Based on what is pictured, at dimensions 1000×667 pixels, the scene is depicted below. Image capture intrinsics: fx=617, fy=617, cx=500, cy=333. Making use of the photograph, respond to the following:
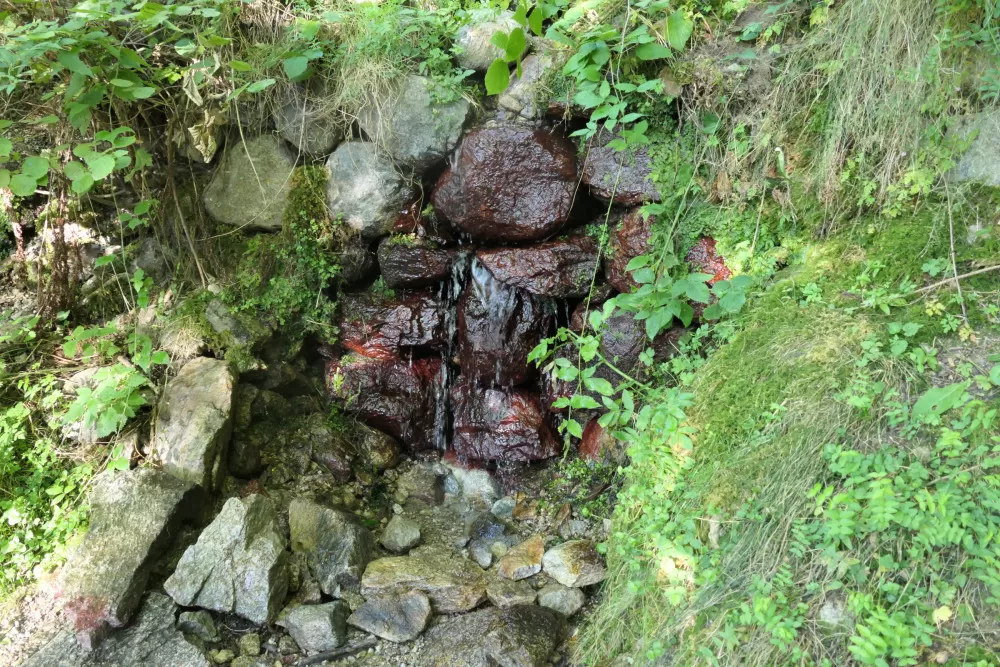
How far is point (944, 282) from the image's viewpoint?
2.38 metres

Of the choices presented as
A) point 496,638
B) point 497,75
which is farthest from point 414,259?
point 496,638

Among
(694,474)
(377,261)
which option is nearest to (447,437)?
(377,261)

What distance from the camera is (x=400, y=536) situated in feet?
12.0

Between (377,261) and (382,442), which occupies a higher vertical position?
(377,261)

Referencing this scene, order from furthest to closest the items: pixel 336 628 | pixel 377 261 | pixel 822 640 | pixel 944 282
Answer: pixel 377 261 → pixel 336 628 → pixel 944 282 → pixel 822 640

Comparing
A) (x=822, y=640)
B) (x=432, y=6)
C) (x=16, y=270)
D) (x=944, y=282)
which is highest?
(x=432, y=6)

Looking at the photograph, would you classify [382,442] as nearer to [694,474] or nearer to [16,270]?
[694,474]

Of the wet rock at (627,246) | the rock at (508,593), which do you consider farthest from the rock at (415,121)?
the rock at (508,593)

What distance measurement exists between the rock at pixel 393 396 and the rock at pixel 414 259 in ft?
2.08

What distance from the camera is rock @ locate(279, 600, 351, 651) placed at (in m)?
3.06

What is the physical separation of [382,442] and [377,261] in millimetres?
1276

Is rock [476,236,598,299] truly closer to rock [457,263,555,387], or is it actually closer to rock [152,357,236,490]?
rock [457,263,555,387]

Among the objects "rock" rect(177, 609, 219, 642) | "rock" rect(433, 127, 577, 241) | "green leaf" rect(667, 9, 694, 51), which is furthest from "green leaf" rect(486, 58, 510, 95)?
"rock" rect(177, 609, 219, 642)

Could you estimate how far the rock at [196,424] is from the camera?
347cm
